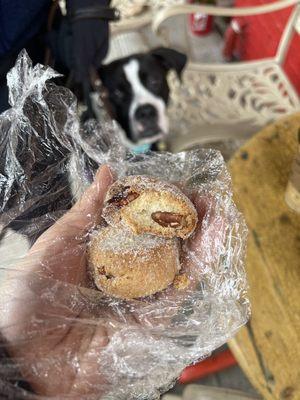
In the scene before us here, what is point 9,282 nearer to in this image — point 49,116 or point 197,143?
point 49,116

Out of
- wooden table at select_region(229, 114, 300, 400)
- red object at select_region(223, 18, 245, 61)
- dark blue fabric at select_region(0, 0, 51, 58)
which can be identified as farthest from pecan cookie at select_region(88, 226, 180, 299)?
red object at select_region(223, 18, 245, 61)

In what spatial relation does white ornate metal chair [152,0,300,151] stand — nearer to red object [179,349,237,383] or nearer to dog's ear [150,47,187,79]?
dog's ear [150,47,187,79]

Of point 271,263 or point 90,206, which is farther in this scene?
point 271,263

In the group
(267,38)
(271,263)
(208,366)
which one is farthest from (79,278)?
(267,38)

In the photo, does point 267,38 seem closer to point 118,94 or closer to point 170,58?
point 170,58

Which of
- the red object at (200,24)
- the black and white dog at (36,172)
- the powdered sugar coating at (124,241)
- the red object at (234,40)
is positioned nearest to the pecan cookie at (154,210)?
the powdered sugar coating at (124,241)

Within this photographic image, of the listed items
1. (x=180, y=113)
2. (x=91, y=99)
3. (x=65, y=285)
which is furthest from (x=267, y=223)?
(x=180, y=113)
